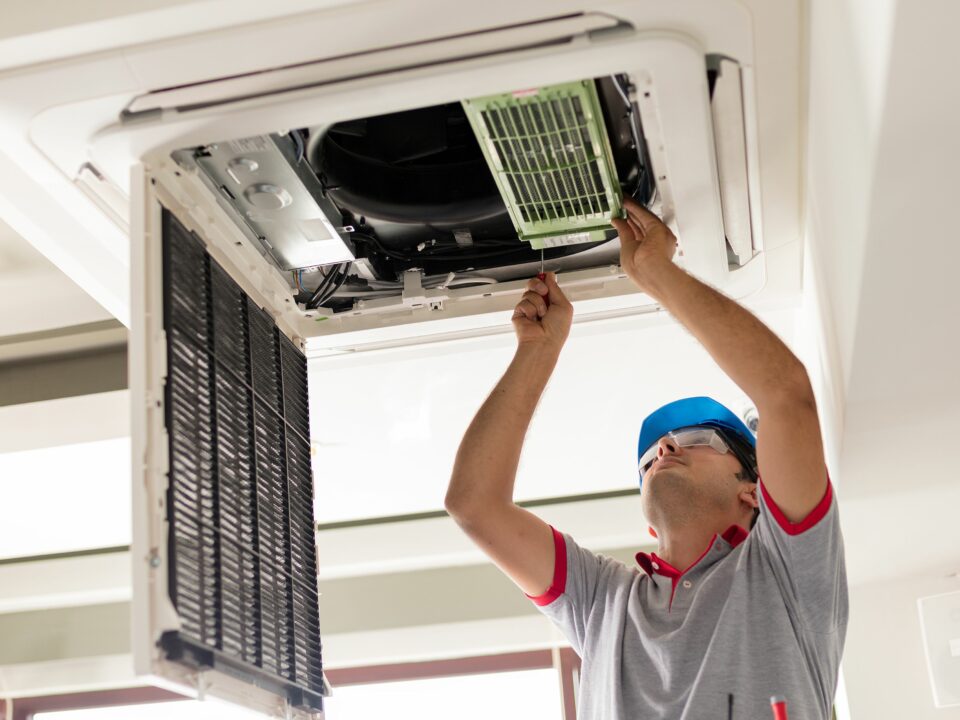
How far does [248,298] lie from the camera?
5.23 ft

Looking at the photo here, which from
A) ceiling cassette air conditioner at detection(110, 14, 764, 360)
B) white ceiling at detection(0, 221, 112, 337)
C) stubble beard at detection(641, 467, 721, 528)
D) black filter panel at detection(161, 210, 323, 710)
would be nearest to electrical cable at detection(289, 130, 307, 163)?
ceiling cassette air conditioner at detection(110, 14, 764, 360)

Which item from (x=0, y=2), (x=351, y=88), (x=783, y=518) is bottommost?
(x=783, y=518)

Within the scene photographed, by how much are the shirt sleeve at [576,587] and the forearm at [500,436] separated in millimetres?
137

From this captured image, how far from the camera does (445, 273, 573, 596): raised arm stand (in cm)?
177

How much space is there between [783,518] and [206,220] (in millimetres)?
875

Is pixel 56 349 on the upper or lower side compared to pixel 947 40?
upper

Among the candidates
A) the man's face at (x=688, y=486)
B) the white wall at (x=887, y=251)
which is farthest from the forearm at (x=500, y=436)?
the white wall at (x=887, y=251)

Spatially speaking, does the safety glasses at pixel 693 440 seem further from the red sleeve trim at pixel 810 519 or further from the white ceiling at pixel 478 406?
the red sleeve trim at pixel 810 519

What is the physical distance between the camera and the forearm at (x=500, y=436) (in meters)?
1.80

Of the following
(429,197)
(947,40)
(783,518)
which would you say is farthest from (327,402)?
(947,40)

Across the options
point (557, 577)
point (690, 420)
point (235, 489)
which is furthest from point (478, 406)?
point (235, 489)

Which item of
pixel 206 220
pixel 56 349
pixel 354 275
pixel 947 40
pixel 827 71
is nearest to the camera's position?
pixel 947 40

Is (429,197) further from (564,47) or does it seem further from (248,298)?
(564,47)

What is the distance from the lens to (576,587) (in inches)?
71.2
